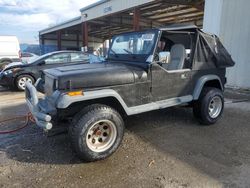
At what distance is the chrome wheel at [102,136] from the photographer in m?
3.67

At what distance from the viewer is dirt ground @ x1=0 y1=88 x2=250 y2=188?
320 centimetres

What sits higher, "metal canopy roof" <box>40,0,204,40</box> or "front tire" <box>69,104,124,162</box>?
"metal canopy roof" <box>40,0,204,40</box>

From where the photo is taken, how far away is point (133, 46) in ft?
15.4

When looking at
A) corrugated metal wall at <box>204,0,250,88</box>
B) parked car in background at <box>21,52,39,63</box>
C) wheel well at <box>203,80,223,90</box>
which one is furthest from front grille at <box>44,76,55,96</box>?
corrugated metal wall at <box>204,0,250,88</box>

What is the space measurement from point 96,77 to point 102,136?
887mm

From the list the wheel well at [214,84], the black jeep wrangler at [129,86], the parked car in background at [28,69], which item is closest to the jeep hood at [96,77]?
the black jeep wrangler at [129,86]

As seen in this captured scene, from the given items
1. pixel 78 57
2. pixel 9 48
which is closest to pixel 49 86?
pixel 78 57

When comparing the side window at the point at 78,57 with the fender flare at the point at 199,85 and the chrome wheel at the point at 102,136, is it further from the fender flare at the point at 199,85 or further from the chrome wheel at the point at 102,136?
the chrome wheel at the point at 102,136

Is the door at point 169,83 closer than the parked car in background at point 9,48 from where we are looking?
Yes

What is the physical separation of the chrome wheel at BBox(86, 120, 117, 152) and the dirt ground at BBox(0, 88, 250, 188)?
0.74 ft

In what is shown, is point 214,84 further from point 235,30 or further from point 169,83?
point 235,30

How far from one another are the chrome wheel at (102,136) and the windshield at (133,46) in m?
1.35

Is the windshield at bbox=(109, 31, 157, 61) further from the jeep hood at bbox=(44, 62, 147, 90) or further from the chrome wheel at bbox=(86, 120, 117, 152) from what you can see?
the chrome wheel at bbox=(86, 120, 117, 152)

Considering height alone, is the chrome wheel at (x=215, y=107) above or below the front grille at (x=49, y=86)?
below
